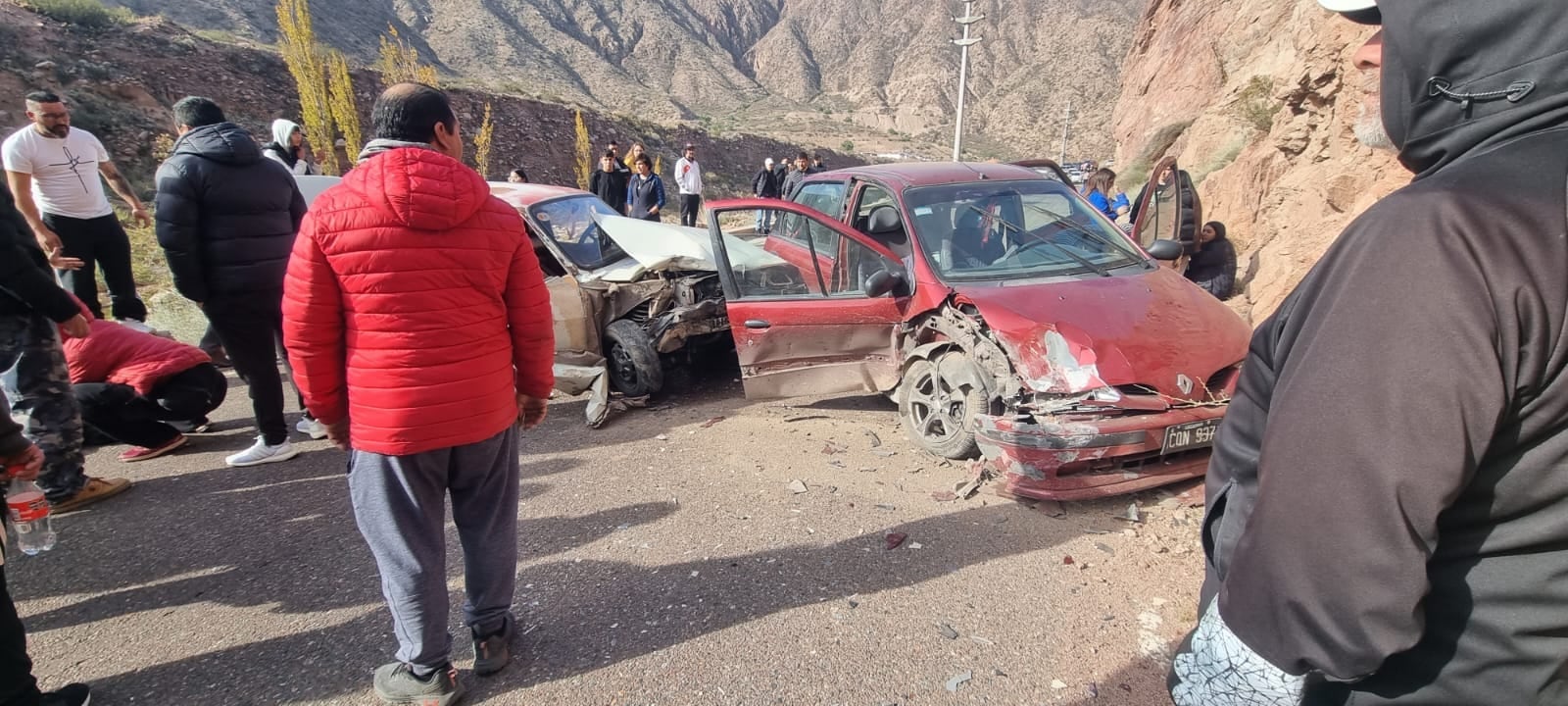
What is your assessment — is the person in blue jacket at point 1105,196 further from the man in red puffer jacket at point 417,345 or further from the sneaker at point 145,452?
the sneaker at point 145,452

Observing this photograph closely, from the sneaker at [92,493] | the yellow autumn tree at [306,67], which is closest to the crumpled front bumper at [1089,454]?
the sneaker at [92,493]

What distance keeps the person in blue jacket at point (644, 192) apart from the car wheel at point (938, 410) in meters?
6.73

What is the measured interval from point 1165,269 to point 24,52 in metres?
30.5

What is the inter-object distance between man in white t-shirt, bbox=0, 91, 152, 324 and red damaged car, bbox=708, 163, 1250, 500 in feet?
14.5

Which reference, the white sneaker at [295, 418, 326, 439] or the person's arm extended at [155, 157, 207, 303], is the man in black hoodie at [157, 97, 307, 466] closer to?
the person's arm extended at [155, 157, 207, 303]

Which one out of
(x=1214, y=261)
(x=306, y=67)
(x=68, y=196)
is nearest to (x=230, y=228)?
(x=68, y=196)

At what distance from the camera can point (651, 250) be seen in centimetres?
555

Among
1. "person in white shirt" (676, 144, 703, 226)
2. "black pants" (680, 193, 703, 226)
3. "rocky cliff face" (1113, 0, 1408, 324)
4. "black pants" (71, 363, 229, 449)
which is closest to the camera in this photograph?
"black pants" (71, 363, 229, 449)

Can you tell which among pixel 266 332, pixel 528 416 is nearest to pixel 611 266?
pixel 266 332

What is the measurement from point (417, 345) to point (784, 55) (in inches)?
3756

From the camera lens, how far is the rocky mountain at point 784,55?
57.3 metres

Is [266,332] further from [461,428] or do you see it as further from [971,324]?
[971,324]

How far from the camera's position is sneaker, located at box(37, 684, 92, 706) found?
2.24 meters

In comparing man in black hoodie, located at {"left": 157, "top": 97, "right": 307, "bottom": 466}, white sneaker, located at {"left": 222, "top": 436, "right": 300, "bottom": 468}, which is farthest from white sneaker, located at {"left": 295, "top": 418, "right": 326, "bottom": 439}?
man in black hoodie, located at {"left": 157, "top": 97, "right": 307, "bottom": 466}
